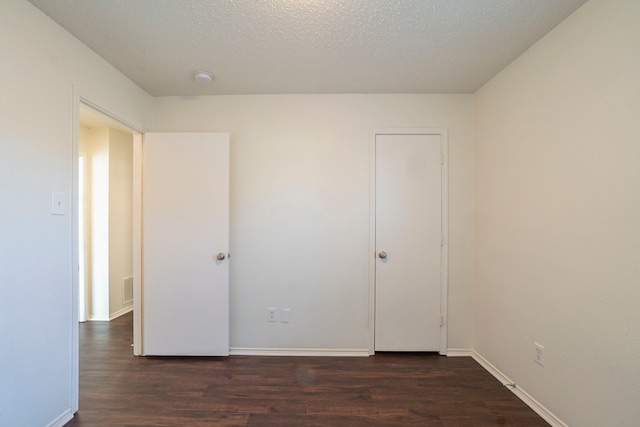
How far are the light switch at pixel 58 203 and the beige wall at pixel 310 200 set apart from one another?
1.13m

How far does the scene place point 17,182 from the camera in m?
1.30

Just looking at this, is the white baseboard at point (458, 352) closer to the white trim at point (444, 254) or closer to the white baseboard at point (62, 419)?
the white trim at point (444, 254)

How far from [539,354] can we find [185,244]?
2751 mm

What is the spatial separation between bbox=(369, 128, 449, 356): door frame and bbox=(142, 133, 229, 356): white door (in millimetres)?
1293

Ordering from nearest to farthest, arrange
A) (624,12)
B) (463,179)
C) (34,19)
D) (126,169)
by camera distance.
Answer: (624,12), (34,19), (463,179), (126,169)

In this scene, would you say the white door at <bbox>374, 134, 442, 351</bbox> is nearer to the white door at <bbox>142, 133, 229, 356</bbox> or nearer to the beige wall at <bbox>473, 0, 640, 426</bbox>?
the beige wall at <bbox>473, 0, 640, 426</bbox>

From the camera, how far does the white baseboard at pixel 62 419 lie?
1493mm

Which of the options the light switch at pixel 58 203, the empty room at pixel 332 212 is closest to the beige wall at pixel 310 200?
the empty room at pixel 332 212

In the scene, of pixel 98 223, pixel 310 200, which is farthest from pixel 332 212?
pixel 98 223

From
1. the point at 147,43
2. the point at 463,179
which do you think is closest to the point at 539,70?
the point at 463,179

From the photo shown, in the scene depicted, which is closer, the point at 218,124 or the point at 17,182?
the point at 17,182

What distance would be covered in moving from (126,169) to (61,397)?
2695 millimetres

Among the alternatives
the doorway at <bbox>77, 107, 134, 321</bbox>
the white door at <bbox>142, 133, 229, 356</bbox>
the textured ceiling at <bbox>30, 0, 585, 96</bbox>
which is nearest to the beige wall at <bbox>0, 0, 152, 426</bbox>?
the textured ceiling at <bbox>30, 0, 585, 96</bbox>

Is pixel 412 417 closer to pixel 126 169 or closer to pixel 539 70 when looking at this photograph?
pixel 539 70
